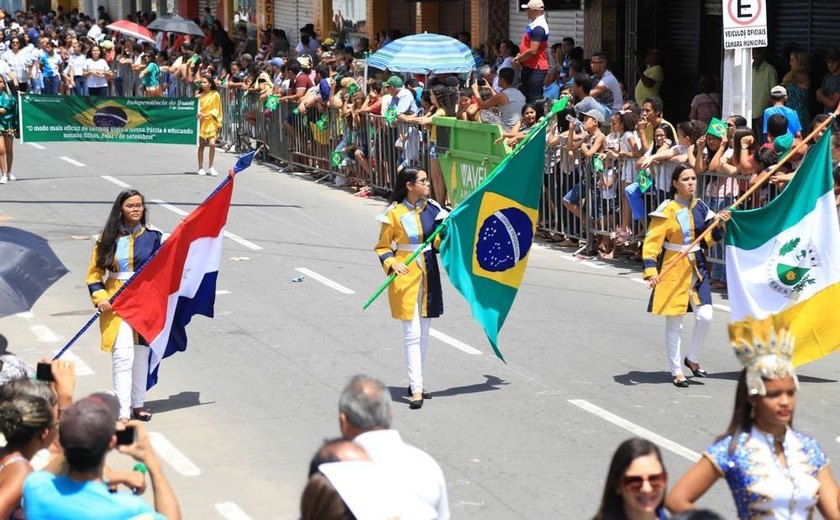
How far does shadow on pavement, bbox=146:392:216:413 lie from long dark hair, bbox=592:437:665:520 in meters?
6.06

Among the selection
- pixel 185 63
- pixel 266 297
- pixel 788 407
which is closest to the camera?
pixel 788 407

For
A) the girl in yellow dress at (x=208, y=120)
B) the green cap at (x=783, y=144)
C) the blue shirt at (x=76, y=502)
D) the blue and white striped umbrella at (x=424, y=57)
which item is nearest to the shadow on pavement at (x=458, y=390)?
the green cap at (x=783, y=144)

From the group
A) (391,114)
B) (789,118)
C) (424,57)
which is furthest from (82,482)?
(424,57)

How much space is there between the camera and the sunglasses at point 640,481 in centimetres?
507

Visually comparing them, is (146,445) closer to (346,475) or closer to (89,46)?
(346,475)

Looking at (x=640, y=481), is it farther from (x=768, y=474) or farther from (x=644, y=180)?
(x=644, y=180)

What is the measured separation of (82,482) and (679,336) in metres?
6.71

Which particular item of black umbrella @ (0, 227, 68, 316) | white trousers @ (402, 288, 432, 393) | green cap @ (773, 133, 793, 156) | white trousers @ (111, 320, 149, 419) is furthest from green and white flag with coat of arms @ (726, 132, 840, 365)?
black umbrella @ (0, 227, 68, 316)

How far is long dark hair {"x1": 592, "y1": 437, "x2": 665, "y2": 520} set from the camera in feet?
16.7

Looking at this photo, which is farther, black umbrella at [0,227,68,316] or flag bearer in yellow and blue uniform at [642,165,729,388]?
flag bearer in yellow and blue uniform at [642,165,729,388]

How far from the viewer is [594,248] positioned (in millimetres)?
17094

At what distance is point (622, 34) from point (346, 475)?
19.4 metres

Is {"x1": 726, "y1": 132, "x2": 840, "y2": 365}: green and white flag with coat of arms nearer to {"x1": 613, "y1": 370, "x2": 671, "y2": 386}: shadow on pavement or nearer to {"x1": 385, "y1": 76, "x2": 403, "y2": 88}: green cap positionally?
{"x1": 613, "y1": 370, "x2": 671, "y2": 386}: shadow on pavement

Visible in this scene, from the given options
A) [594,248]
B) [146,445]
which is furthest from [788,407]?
[594,248]
